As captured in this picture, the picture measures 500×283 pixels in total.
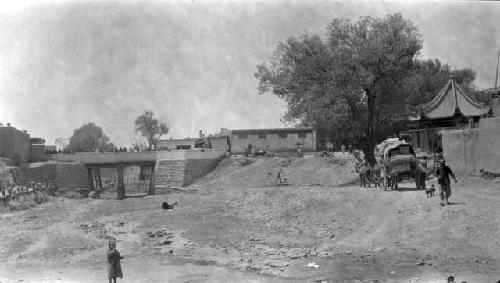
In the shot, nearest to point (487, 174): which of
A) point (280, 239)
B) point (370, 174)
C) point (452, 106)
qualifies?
point (370, 174)

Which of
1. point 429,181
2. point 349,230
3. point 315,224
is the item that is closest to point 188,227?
point 315,224

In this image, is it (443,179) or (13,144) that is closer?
(443,179)

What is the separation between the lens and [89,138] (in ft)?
367

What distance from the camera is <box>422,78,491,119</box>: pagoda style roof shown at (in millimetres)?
42969

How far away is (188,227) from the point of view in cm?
2436

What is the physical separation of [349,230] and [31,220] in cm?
1747

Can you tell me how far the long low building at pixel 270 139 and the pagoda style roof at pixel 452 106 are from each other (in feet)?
75.5

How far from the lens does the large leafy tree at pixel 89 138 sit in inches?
4345

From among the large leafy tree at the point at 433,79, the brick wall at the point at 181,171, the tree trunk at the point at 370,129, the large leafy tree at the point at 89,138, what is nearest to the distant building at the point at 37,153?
the brick wall at the point at 181,171

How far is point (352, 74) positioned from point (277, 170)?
1779 centimetres

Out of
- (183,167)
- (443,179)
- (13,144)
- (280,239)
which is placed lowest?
(280,239)

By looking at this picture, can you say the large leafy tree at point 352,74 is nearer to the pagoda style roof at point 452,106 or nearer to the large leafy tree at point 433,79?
the pagoda style roof at point 452,106

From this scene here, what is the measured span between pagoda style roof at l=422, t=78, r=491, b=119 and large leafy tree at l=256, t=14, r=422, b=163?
424 centimetres

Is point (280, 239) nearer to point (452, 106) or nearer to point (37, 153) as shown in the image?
point (452, 106)
